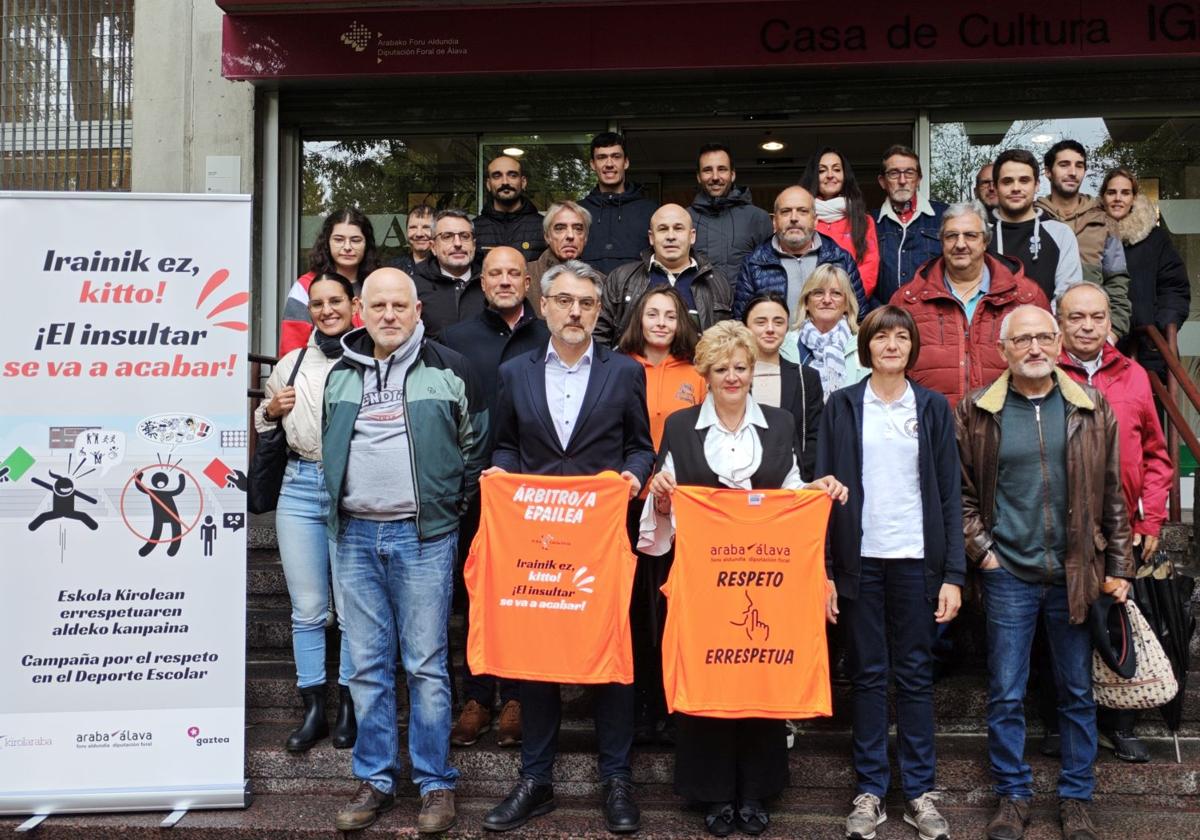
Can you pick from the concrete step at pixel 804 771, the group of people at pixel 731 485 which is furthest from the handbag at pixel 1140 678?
the concrete step at pixel 804 771

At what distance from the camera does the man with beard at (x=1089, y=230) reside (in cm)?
651

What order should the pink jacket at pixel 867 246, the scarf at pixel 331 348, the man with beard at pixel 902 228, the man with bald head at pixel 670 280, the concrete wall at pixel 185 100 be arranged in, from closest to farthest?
the scarf at pixel 331 348
the man with bald head at pixel 670 280
the pink jacket at pixel 867 246
the man with beard at pixel 902 228
the concrete wall at pixel 185 100

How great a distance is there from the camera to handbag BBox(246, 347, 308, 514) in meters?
5.21

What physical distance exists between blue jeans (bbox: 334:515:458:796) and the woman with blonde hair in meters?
2.03

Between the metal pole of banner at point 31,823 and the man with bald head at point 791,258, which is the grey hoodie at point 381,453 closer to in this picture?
the metal pole of banner at point 31,823

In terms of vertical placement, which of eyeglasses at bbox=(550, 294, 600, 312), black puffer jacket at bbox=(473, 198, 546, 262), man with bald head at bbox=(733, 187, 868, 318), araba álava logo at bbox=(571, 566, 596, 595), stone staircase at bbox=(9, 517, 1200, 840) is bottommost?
stone staircase at bbox=(9, 517, 1200, 840)

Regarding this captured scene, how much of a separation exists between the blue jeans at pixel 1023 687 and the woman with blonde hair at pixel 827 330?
1289 mm

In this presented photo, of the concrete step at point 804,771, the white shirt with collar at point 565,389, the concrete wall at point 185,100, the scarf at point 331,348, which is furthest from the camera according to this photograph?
the concrete wall at point 185,100

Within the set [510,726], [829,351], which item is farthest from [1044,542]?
[510,726]

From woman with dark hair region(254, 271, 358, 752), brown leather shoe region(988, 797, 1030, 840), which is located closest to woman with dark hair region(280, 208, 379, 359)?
woman with dark hair region(254, 271, 358, 752)

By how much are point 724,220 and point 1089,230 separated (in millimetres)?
2207

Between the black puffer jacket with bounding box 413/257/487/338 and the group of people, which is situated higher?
the black puffer jacket with bounding box 413/257/487/338

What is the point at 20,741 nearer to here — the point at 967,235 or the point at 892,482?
the point at 892,482

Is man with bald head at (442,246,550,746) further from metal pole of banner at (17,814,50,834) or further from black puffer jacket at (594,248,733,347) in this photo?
metal pole of banner at (17,814,50,834)
